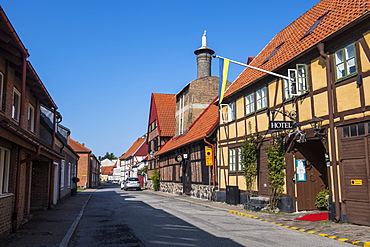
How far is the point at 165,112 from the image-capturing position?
41156 mm

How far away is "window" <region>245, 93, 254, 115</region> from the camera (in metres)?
17.0

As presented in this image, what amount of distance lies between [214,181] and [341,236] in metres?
12.6

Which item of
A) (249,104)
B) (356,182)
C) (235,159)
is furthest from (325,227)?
(235,159)

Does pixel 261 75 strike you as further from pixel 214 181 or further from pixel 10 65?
pixel 10 65

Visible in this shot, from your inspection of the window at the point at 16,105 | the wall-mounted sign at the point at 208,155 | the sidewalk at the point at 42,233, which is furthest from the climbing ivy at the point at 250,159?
the window at the point at 16,105

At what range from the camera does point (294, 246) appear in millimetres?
7957

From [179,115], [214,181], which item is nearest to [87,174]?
[179,115]

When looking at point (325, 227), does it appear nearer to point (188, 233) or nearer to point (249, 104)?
point (188, 233)

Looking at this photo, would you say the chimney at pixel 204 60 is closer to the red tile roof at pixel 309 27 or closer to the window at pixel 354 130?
the red tile roof at pixel 309 27

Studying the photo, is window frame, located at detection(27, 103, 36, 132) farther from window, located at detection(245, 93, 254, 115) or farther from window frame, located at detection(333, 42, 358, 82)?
window frame, located at detection(333, 42, 358, 82)

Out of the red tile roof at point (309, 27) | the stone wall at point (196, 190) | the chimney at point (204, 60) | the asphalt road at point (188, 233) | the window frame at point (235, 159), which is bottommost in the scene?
the asphalt road at point (188, 233)

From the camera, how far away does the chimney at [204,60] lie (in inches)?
1348

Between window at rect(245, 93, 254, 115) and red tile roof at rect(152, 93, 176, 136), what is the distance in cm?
2186

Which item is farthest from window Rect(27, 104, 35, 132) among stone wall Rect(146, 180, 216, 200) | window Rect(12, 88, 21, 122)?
stone wall Rect(146, 180, 216, 200)
